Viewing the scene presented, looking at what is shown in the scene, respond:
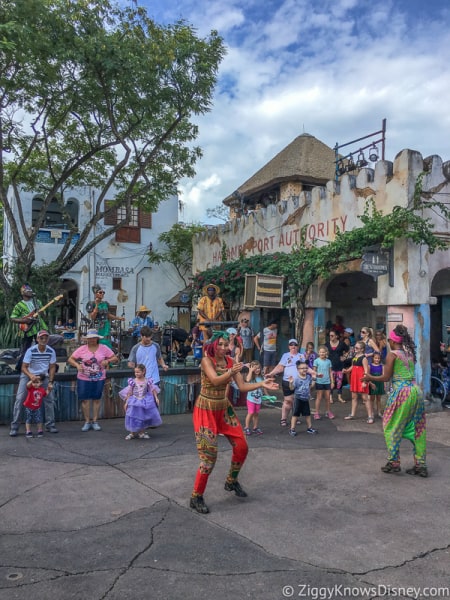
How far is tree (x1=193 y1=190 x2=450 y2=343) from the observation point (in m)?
10.9

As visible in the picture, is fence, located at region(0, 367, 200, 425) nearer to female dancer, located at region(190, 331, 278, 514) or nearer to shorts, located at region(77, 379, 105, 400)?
shorts, located at region(77, 379, 105, 400)

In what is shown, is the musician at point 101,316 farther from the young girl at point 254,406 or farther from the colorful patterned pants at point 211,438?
the colorful patterned pants at point 211,438

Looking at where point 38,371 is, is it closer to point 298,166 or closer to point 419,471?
point 419,471

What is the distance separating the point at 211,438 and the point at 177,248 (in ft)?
63.1

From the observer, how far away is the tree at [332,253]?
10859mm

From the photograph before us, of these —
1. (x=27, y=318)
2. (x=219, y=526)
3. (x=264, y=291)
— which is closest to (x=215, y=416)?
(x=219, y=526)

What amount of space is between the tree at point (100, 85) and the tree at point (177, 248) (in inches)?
237

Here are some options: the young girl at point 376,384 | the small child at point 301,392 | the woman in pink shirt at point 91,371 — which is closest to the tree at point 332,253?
the young girl at point 376,384

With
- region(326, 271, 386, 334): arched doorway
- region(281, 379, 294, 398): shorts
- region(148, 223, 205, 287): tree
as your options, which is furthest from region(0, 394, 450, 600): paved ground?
region(148, 223, 205, 287): tree

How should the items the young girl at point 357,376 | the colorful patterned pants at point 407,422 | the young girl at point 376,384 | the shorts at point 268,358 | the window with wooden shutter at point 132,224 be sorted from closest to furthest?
the colorful patterned pants at point 407,422, the young girl at point 376,384, the young girl at point 357,376, the shorts at point 268,358, the window with wooden shutter at point 132,224

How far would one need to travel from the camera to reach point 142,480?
19.9ft

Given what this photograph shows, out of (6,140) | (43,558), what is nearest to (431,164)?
(43,558)

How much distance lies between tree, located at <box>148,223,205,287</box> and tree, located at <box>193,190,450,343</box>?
7.08 m

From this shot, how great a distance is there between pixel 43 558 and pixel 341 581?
2256 millimetres
